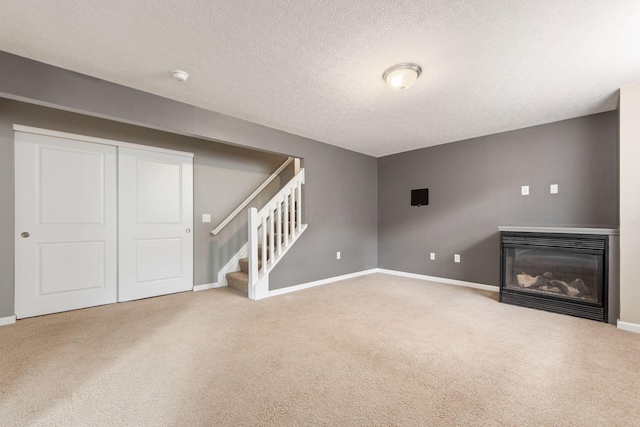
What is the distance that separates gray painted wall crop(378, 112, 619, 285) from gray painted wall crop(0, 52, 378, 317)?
1.89 ft

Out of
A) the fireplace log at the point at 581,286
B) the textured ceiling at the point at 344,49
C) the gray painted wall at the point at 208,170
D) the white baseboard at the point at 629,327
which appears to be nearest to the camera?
the textured ceiling at the point at 344,49

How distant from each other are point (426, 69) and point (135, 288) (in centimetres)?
394

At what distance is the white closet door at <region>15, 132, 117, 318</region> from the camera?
2682 mm

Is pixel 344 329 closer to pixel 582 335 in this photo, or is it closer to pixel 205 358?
pixel 205 358

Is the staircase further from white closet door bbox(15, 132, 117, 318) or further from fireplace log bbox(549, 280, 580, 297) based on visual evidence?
fireplace log bbox(549, 280, 580, 297)

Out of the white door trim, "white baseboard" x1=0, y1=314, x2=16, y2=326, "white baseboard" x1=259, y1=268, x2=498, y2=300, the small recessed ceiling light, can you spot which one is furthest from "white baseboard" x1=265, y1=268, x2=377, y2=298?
the small recessed ceiling light

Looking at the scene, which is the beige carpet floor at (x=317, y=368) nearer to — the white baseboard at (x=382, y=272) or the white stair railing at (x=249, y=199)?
the white baseboard at (x=382, y=272)

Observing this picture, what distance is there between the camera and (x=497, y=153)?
149 inches

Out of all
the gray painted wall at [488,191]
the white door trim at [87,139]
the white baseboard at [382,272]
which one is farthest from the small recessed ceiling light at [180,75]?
the gray painted wall at [488,191]

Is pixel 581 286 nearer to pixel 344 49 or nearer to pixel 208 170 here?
pixel 344 49

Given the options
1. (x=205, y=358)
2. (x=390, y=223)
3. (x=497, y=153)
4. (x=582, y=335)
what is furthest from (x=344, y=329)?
(x=497, y=153)

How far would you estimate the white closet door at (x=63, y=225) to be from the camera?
8.80ft

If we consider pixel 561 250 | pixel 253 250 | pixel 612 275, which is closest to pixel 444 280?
pixel 561 250

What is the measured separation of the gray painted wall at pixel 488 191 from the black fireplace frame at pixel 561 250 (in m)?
0.52
